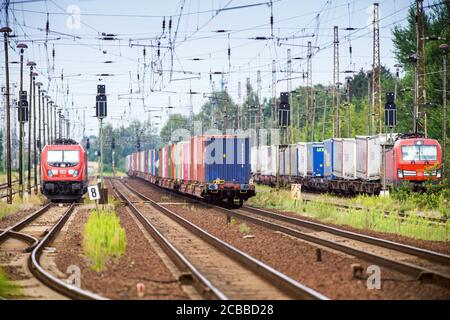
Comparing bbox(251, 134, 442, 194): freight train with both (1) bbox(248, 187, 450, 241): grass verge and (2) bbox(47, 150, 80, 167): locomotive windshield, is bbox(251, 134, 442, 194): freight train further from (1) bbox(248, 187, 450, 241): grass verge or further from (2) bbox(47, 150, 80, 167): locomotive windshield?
(2) bbox(47, 150, 80, 167): locomotive windshield

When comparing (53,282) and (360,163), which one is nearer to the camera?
(53,282)

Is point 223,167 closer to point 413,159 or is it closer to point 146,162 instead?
point 413,159

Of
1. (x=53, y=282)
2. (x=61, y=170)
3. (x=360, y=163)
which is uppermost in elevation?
(x=360, y=163)

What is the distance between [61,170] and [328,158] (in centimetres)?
1651

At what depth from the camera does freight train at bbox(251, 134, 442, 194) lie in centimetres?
3781

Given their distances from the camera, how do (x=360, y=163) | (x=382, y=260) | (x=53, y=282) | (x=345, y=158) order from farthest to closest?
(x=345, y=158), (x=360, y=163), (x=382, y=260), (x=53, y=282)

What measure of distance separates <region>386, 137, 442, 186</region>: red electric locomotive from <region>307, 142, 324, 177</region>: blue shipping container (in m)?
13.2

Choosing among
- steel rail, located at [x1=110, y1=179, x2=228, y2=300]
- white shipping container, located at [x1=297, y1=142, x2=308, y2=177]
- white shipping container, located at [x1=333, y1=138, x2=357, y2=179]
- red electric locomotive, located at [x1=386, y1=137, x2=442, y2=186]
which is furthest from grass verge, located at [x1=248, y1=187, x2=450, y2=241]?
white shipping container, located at [x1=297, y1=142, x2=308, y2=177]

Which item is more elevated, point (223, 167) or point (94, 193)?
point (223, 167)

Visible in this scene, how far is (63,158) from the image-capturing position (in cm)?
4272

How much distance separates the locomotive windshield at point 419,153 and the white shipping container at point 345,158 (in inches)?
263

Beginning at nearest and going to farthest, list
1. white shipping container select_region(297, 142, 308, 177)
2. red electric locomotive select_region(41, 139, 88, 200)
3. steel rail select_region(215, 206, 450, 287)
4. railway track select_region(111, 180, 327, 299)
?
railway track select_region(111, 180, 327, 299)
steel rail select_region(215, 206, 450, 287)
red electric locomotive select_region(41, 139, 88, 200)
white shipping container select_region(297, 142, 308, 177)

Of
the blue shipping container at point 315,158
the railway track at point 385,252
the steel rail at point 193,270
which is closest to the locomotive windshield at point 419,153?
the railway track at point 385,252

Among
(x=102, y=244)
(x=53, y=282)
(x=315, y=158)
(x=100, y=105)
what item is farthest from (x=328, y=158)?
(x=53, y=282)
